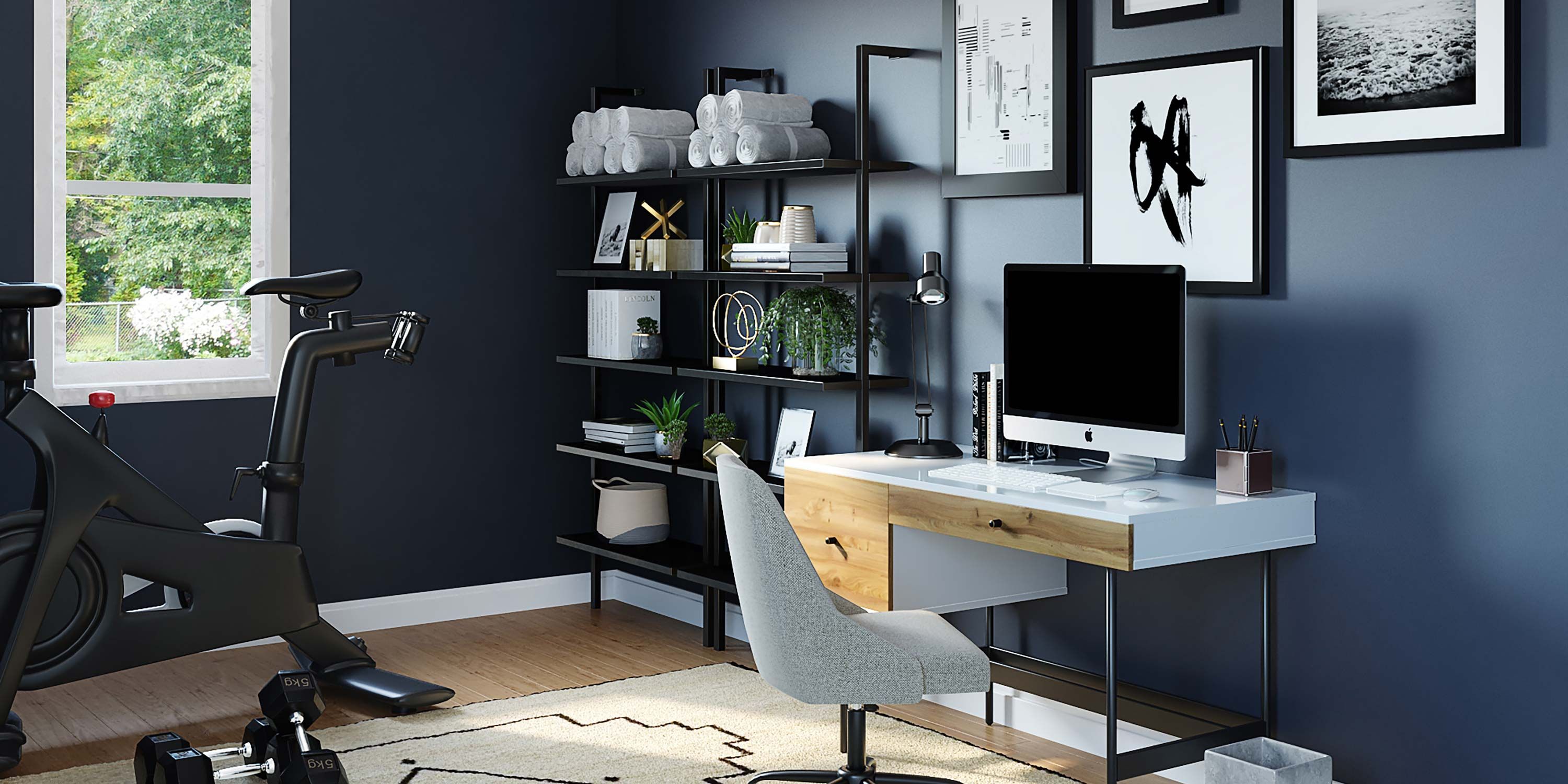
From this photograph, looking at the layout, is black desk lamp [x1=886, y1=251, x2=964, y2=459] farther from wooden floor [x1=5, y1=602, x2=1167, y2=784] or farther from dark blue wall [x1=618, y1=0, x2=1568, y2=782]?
wooden floor [x1=5, y1=602, x2=1167, y2=784]

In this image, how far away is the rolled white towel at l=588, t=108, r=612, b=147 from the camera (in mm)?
5051

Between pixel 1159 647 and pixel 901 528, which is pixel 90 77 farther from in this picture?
pixel 1159 647

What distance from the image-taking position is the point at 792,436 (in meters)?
4.71

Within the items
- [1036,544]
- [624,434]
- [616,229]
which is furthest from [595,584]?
[1036,544]

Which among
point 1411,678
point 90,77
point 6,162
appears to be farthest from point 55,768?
point 1411,678

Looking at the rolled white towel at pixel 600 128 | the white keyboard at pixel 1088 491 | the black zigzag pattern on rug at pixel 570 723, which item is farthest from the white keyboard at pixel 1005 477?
the rolled white towel at pixel 600 128

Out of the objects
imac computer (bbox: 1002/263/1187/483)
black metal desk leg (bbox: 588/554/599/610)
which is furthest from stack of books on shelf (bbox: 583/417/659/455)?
imac computer (bbox: 1002/263/1187/483)

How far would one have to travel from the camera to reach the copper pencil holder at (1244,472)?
10.4 ft

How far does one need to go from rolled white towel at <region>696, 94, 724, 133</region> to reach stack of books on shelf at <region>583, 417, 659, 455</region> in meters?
1.12

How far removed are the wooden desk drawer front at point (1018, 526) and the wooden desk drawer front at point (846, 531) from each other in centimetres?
7

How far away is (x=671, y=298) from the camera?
537cm

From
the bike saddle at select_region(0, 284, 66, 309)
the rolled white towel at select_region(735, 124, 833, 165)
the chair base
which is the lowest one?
the chair base

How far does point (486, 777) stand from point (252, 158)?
2502 millimetres

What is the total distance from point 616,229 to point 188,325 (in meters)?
1.52
